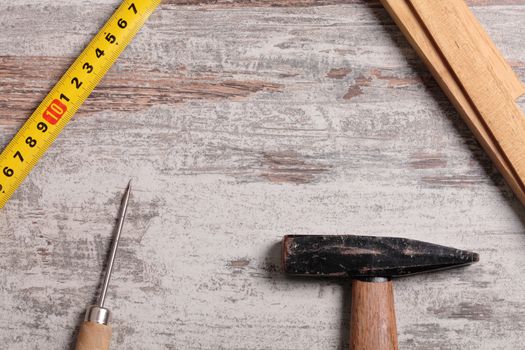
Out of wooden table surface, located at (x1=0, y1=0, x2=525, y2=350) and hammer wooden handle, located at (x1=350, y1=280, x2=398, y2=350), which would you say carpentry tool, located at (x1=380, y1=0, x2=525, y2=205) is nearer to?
wooden table surface, located at (x1=0, y1=0, x2=525, y2=350)

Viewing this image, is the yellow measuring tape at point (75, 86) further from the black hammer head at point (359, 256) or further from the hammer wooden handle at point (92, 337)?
the black hammer head at point (359, 256)

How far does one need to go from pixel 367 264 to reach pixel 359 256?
0.02 m

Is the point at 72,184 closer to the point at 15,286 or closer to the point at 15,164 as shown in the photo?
the point at 15,164

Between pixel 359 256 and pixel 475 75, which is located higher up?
pixel 475 75

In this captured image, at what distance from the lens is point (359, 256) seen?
121 centimetres

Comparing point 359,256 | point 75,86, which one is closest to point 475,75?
point 359,256

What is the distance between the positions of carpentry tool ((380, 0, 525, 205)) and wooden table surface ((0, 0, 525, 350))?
5cm

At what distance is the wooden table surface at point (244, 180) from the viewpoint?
4.26 ft

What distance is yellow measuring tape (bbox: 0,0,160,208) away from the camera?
133cm

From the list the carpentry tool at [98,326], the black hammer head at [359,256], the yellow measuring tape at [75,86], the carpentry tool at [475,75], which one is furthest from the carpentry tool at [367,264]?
the yellow measuring tape at [75,86]

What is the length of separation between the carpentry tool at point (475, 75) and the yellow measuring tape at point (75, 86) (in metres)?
0.53

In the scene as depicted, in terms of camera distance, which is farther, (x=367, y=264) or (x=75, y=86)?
(x=75, y=86)

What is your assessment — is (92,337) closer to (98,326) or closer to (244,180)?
(98,326)

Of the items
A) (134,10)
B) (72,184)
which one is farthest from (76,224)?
(134,10)
